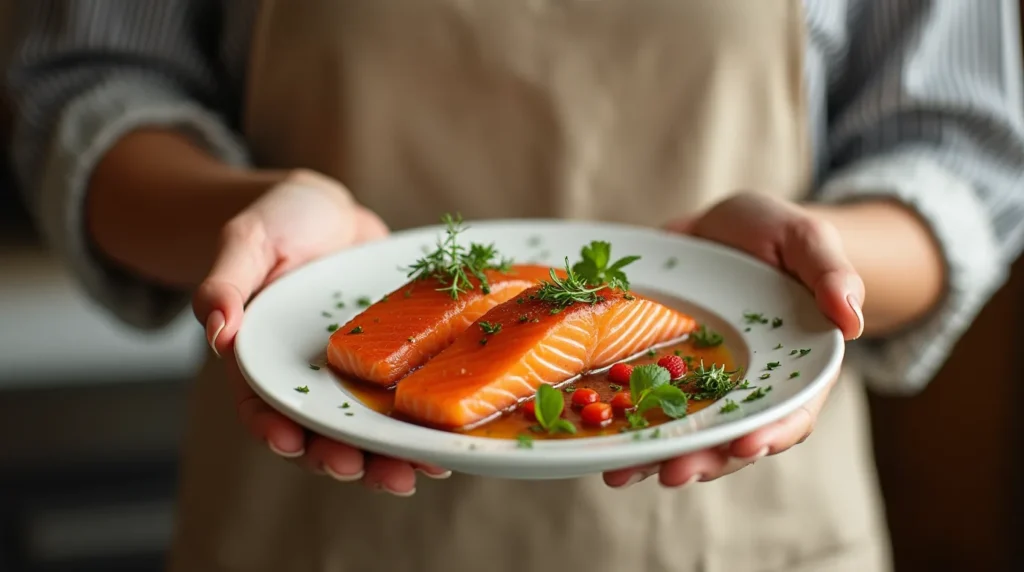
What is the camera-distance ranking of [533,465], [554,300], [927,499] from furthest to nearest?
[927,499] → [554,300] → [533,465]

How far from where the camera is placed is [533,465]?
3.18 ft

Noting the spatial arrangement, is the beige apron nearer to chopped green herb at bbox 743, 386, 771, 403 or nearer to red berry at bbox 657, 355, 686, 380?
red berry at bbox 657, 355, 686, 380

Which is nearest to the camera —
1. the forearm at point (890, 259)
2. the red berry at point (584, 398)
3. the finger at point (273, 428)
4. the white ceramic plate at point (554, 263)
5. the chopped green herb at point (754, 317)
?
the white ceramic plate at point (554, 263)

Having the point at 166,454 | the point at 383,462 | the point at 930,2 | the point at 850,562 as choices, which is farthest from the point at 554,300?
the point at 166,454

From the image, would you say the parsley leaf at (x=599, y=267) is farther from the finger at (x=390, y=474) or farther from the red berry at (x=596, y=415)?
the finger at (x=390, y=474)

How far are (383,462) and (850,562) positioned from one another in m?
1.01

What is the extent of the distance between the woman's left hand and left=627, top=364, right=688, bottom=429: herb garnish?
0.07 meters

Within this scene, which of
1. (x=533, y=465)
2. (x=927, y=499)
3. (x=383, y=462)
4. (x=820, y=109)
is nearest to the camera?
(x=533, y=465)

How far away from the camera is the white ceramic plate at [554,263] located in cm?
98

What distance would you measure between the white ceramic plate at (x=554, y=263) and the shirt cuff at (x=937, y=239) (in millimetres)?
407

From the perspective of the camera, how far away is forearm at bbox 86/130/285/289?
160 cm

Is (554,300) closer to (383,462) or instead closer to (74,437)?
(383,462)

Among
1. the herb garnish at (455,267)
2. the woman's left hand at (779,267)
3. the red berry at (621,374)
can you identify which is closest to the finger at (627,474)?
the woman's left hand at (779,267)

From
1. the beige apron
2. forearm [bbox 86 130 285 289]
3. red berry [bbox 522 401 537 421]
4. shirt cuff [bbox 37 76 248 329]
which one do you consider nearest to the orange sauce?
red berry [bbox 522 401 537 421]
